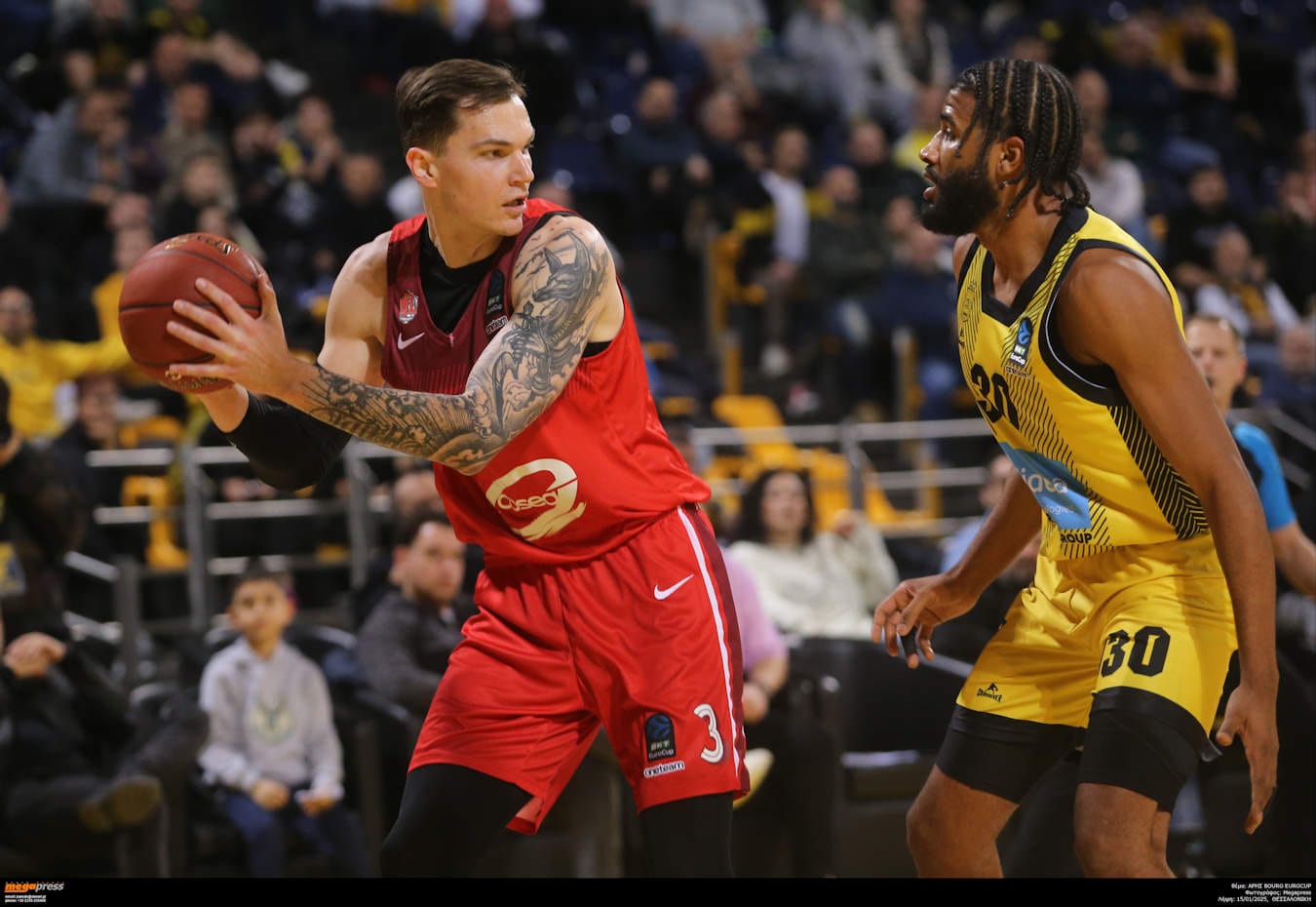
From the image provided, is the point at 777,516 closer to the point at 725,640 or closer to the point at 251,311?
the point at 725,640

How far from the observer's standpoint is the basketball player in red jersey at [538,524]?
3.09 m

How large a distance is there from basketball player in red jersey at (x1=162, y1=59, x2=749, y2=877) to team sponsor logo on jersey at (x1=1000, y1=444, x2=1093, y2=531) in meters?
0.67

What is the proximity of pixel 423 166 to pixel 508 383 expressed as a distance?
56cm

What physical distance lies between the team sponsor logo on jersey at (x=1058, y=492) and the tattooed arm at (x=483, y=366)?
89 centimetres

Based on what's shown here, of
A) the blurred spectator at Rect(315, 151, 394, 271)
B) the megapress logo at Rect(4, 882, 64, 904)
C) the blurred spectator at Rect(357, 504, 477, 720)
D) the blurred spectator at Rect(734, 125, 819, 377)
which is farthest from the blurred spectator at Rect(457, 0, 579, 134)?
the megapress logo at Rect(4, 882, 64, 904)

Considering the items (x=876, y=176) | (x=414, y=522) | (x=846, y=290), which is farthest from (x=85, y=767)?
(x=876, y=176)

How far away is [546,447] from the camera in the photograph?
3160 mm

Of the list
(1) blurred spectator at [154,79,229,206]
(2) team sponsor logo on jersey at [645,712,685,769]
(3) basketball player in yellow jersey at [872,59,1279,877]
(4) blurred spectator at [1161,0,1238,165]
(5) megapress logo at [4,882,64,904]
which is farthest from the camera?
(4) blurred spectator at [1161,0,1238,165]

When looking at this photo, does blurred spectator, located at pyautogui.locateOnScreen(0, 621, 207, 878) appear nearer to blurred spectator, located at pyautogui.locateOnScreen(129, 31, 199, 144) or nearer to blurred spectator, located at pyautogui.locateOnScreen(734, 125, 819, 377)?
blurred spectator, located at pyautogui.locateOnScreen(129, 31, 199, 144)

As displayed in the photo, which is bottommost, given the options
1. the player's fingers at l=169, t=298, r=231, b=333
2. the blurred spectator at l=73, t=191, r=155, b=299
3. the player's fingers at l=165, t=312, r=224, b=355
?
the player's fingers at l=165, t=312, r=224, b=355

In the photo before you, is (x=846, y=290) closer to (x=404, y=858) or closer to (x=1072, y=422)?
(x=1072, y=422)

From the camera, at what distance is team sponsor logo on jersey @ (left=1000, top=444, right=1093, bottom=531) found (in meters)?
3.17

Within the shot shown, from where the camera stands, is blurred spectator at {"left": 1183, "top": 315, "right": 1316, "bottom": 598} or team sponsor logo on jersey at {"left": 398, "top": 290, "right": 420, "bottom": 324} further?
blurred spectator at {"left": 1183, "top": 315, "right": 1316, "bottom": 598}

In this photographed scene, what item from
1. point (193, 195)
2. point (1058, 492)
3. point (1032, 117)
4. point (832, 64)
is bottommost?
point (1058, 492)
